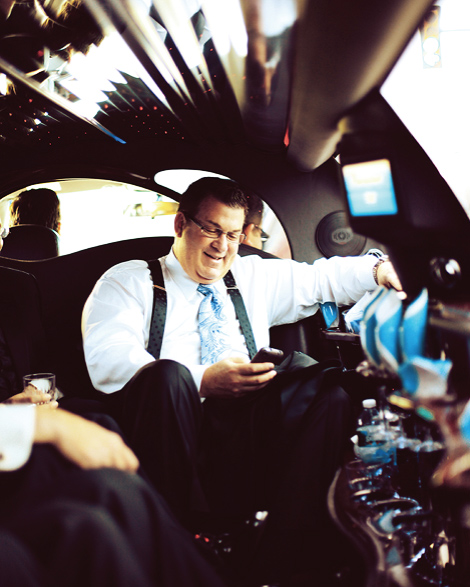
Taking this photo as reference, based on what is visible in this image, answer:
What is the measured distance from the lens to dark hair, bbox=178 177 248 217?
1.98 m

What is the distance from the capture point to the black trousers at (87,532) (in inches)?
25.7

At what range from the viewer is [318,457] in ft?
4.60

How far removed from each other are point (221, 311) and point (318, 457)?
0.74m

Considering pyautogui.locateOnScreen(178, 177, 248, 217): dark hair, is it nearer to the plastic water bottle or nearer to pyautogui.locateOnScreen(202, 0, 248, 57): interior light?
pyautogui.locateOnScreen(202, 0, 248, 57): interior light

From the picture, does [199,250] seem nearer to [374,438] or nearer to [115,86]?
[115,86]

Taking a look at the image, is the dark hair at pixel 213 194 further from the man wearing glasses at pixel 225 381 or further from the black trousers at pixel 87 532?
the black trousers at pixel 87 532

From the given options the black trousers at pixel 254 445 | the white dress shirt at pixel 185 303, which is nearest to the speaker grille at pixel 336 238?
the white dress shirt at pixel 185 303

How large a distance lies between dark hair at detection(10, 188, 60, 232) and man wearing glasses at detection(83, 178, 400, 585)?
1.01m

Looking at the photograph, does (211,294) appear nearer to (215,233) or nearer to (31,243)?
(215,233)

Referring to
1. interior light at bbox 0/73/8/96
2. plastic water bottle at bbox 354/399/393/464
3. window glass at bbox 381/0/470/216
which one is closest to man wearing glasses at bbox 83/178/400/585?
plastic water bottle at bbox 354/399/393/464

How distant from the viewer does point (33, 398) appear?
4.50 feet

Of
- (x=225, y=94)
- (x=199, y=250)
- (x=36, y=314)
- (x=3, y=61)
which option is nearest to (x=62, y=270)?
(x=36, y=314)

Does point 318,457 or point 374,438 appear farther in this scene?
point 318,457

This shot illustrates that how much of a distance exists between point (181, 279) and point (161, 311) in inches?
7.6
